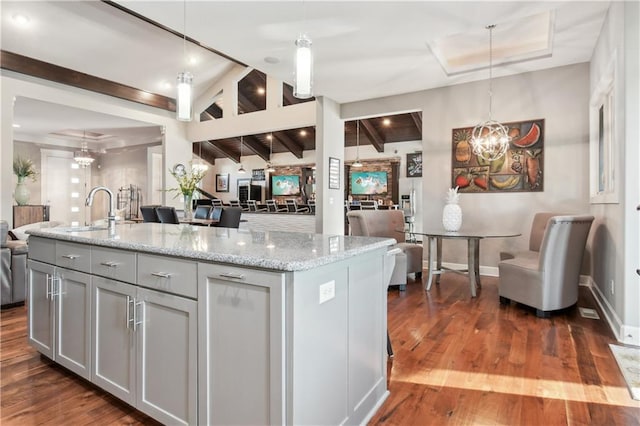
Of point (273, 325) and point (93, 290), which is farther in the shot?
point (93, 290)

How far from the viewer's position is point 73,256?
6.57ft

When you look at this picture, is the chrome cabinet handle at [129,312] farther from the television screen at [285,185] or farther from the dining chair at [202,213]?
the television screen at [285,185]

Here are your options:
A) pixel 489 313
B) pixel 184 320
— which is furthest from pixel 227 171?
pixel 184 320

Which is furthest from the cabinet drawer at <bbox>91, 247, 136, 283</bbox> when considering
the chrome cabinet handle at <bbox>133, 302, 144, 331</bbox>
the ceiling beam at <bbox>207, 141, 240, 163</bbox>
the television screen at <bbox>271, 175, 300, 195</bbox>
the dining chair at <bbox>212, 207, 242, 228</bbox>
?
the television screen at <bbox>271, 175, 300, 195</bbox>

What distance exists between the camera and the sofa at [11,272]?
3.41 meters

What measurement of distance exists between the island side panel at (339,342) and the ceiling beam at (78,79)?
273 inches

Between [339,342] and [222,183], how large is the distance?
47.3 ft

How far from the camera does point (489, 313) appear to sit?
10.9 ft

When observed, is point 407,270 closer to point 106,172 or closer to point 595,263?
point 595,263

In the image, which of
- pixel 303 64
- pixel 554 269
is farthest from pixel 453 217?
pixel 303 64

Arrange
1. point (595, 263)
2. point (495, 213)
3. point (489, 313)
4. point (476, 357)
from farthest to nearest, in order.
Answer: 1. point (495, 213)
2. point (595, 263)
3. point (489, 313)
4. point (476, 357)

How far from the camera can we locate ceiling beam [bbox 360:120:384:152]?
1009cm

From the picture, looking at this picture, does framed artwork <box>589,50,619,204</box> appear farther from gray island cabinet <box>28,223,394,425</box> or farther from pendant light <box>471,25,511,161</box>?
gray island cabinet <box>28,223,394,425</box>

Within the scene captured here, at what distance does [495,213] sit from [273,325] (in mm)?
4596
